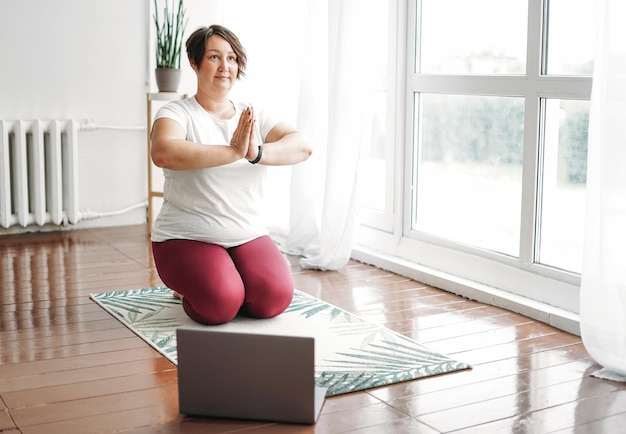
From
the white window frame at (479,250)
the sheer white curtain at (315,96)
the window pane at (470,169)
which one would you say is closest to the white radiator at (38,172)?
the sheer white curtain at (315,96)

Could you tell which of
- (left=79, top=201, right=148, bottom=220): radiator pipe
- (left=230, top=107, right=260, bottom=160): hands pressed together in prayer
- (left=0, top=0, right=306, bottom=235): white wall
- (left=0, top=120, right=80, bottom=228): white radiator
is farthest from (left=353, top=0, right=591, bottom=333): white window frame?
(left=0, top=120, right=80, bottom=228): white radiator

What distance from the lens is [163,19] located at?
4.91 metres

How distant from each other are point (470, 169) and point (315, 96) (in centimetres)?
83

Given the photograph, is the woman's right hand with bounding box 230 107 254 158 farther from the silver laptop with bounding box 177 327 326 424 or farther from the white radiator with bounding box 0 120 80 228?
the white radiator with bounding box 0 120 80 228

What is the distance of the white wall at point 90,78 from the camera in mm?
4617

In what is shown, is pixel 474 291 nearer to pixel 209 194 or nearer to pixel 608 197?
pixel 608 197

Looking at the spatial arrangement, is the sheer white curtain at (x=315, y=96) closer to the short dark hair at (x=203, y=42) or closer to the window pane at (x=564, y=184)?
the short dark hair at (x=203, y=42)

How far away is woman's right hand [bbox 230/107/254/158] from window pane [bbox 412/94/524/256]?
3.67 feet

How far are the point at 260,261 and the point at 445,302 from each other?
0.78 m

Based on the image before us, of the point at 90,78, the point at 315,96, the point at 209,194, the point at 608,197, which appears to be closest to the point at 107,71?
the point at 90,78

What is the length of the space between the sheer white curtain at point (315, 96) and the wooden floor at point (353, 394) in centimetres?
35

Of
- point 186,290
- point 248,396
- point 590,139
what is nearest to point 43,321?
point 186,290

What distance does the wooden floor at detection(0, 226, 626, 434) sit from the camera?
2.24 metres

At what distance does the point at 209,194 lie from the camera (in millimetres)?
3082
